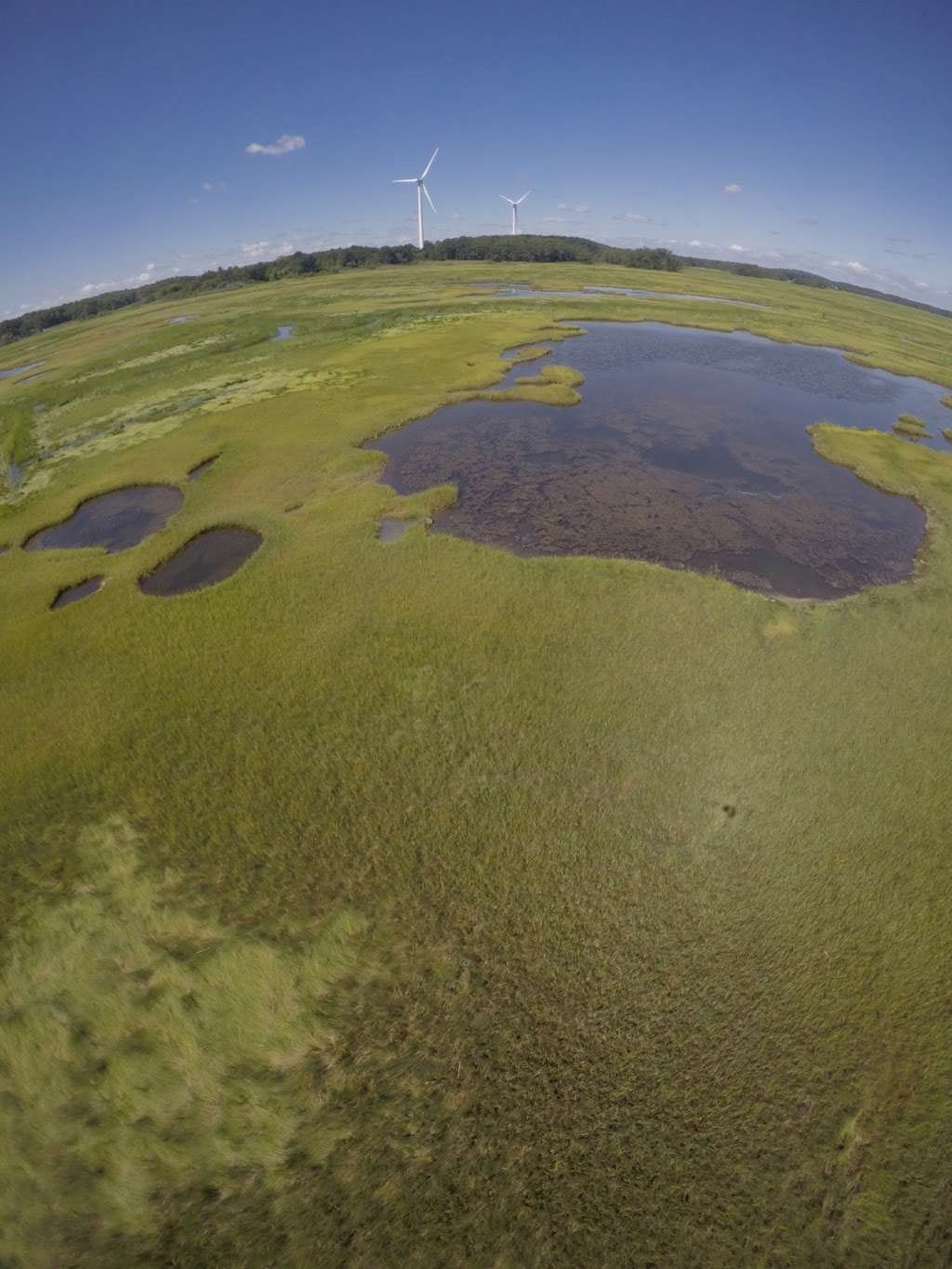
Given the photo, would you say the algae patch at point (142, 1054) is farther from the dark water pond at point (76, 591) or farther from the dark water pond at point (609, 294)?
the dark water pond at point (609, 294)

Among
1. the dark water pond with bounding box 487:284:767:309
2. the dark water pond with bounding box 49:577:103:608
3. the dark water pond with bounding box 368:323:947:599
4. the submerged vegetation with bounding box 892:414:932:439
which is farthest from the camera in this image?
the dark water pond with bounding box 487:284:767:309

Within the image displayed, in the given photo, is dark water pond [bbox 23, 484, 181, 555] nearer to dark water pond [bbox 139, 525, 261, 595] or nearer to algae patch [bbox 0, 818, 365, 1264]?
dark water pond [bbox 139, 525, 261, 595]

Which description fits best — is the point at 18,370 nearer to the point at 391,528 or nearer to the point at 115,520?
the point at 115,520

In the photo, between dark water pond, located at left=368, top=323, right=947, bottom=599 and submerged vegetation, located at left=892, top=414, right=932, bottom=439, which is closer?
dark water pond, located at left=368, top=323, right=947, bottom=599

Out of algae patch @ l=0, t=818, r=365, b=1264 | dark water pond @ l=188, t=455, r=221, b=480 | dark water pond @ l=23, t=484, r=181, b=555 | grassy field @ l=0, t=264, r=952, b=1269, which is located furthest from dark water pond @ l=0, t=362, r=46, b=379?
algae patch @ l=0, t=818, r=365, b=1264

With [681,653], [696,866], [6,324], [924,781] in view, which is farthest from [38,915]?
[6,324]

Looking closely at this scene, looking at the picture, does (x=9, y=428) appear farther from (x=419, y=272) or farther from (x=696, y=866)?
(x=419, y=272)

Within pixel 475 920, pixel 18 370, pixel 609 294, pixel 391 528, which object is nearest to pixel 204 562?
pixel 391 528
